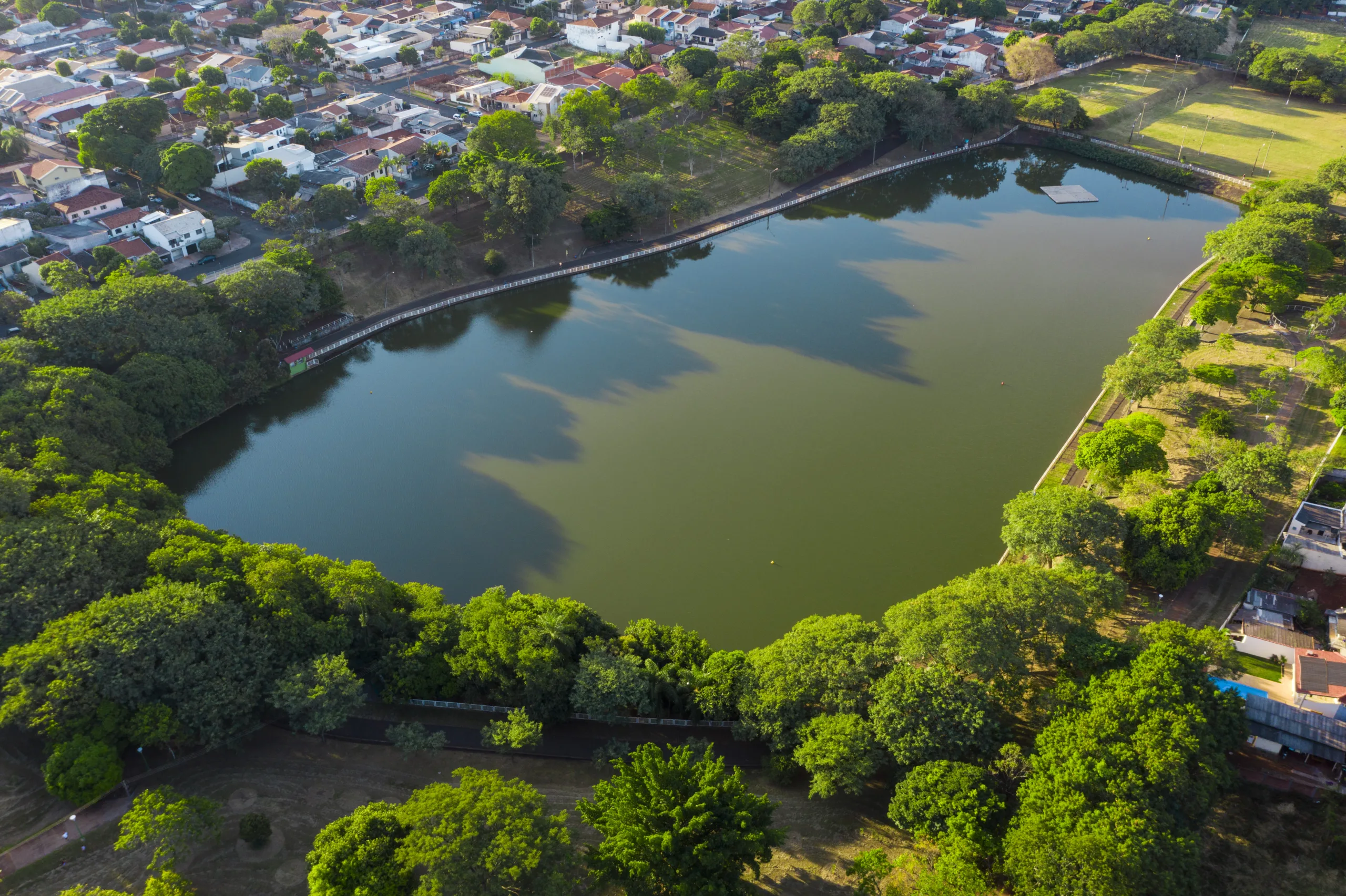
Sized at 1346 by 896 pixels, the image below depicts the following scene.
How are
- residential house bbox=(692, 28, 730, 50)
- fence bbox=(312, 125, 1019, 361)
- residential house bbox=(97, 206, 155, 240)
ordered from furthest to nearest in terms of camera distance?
residential house bbox=(692, 28, 730, 50) → residential house bbox=(97, 206, 155, 240) → fence bbox=(312, 125, 1019, 361)

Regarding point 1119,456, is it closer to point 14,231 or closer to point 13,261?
point 13,261

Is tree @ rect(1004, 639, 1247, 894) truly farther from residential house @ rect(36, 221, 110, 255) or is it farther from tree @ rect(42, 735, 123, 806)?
residential house @ rect(36, 221, 110, 255)

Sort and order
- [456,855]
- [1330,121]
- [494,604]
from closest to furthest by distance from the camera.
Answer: [456,855] → [494,604] → [1330,121]

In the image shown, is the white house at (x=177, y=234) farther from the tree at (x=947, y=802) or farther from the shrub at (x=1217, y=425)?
the shrub at (x=1217, y=425)

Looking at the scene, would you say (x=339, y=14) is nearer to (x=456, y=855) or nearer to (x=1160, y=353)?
(x=1160, y=353)

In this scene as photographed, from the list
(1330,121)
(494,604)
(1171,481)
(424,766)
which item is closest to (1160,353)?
(1171,481)

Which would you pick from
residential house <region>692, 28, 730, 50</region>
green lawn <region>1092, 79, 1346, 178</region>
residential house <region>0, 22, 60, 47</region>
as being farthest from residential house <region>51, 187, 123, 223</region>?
green lawn <region>1092, 79, 1346, 178</region>
